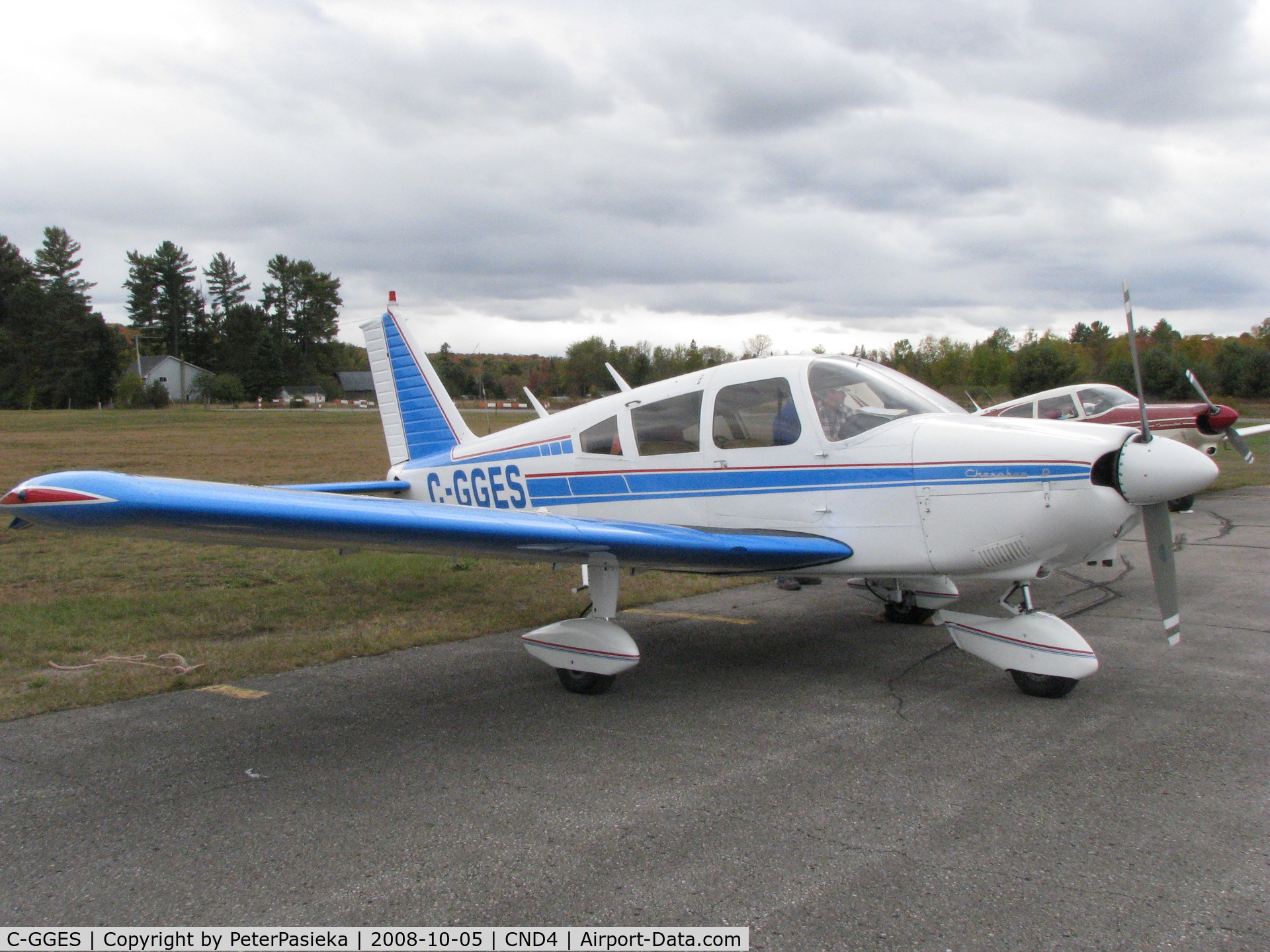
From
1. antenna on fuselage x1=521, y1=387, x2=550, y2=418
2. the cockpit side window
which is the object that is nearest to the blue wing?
the cockpit side window

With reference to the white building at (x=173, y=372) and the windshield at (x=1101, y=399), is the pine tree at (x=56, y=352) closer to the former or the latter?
the white building at (x=173, y=372)

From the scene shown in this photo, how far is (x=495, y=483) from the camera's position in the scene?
740 cm

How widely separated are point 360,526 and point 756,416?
285cm

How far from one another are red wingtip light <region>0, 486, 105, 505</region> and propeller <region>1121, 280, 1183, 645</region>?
514 centimetres

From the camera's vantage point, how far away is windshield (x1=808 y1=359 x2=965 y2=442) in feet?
18.4

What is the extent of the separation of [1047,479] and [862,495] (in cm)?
108

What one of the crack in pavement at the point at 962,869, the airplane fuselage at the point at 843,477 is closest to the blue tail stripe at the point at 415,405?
the airplane fuselage at the point at 843,477

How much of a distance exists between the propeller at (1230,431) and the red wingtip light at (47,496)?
961 cm

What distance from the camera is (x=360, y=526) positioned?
411 centimetres

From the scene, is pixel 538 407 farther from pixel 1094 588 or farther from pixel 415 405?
pixel 1094 588

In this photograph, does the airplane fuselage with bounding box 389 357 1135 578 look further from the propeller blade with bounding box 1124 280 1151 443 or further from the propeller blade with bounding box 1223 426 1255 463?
the propeller blade with bounding box 1223 426 1255 463

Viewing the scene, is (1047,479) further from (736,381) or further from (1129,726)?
(736,381)

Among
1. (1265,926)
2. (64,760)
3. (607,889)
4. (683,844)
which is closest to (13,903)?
(64,760)

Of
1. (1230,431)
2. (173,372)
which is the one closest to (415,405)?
(1230,431)
